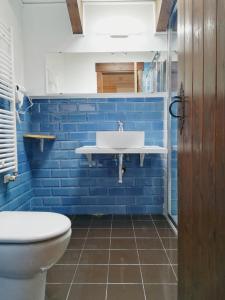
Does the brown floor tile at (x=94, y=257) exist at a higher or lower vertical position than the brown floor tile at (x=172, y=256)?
lower

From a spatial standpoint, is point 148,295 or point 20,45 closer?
point 148,295

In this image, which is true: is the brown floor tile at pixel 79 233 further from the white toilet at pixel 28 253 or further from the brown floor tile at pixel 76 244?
the white toilet at pixel 28 253

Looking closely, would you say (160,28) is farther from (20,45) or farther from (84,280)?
(84,280)

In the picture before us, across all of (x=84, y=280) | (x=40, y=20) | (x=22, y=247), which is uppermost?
(x=40, y=20)

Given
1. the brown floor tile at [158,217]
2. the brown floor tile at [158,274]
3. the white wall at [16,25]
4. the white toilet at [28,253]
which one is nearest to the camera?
the white toilet at [28,253]

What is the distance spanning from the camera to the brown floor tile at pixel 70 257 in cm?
196

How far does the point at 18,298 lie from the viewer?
1.27 metres

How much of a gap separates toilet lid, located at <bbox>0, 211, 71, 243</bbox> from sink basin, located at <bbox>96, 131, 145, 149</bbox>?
1165 millimetres

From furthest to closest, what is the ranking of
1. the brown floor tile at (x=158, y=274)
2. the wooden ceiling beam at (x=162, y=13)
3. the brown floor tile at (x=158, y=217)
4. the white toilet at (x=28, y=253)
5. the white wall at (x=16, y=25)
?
1. the brown floor tile at (x=158, y=217)
2. the wooden ceiling beam at (x=162, y=13)
3. the white wall at (x=16, y=25)
4. the brown floor tile at (x=158, y=274)
5. the white toilet at (x=28, y=253)

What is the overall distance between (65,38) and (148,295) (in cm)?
263

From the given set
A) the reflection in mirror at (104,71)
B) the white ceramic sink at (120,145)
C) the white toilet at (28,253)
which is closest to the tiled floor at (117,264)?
the white toilet at (28,253)

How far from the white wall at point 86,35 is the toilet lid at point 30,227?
1740 millimetres

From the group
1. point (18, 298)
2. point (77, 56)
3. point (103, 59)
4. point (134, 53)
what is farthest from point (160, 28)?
point (18, 298)

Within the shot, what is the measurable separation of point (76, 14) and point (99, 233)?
220 centimetres
